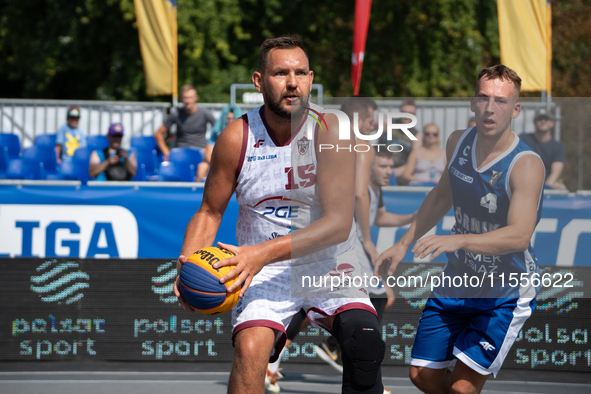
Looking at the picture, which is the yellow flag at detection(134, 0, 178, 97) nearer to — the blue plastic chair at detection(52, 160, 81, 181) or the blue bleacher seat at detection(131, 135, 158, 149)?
the blue bleacher seat at detection(131, 135, 158, 149)

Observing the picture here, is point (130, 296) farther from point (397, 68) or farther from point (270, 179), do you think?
point (397, 68)

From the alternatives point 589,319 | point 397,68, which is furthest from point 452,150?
point 397,68

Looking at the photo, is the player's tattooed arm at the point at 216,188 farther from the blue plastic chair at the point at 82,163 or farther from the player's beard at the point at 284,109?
the blue plastic chair at the point at 82,163

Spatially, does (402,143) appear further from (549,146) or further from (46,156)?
(46,156)

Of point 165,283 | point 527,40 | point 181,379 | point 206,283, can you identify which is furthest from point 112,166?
point 527,40

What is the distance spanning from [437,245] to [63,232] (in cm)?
386

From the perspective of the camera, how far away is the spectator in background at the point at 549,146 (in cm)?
467

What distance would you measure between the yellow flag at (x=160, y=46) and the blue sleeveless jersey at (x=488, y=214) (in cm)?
958

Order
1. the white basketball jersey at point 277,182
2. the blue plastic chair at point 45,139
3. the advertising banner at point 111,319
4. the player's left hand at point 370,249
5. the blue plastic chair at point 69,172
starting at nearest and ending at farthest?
the white basketball jersey at point 277,182
the player's left hand at point 370,249
the advertising banner at point 111,319
the blue plastic chair at point 69,172
the blue plastic chair at point 45,139

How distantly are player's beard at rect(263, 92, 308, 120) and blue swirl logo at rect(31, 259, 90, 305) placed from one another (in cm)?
338

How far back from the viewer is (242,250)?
3109mm

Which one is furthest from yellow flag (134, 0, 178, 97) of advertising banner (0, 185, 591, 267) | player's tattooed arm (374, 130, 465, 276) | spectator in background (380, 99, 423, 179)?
player's tattooed arm (374, 130, 465, 276)

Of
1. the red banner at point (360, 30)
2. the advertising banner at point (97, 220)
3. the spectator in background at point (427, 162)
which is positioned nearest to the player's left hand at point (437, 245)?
the spectator in background at point (427, 162)

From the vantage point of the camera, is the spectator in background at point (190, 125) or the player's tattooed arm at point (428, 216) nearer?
the player's tattooed arm at point (428, 216)
